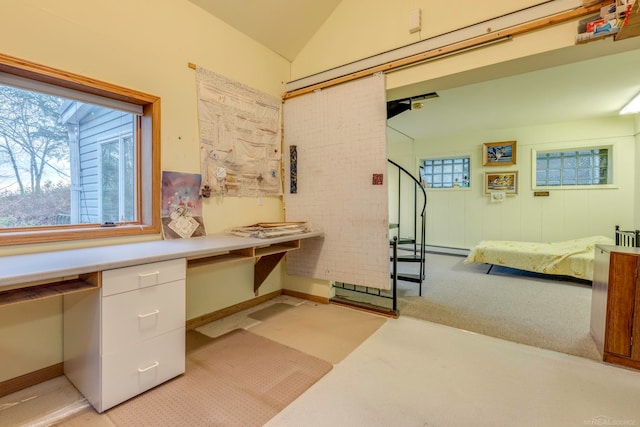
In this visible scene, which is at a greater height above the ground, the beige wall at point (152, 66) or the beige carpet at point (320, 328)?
the beige wall at point (152, 66)

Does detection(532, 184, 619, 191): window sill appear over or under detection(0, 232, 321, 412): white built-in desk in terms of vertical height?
over

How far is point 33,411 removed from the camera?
1.49 metres

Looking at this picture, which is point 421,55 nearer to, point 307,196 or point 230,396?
point 307,196

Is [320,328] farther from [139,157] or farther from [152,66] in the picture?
[152,66]

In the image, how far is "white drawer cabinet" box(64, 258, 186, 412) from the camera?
1.47m

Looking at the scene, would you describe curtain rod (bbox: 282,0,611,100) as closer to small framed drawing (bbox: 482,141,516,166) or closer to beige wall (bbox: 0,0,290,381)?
beige wall (bbox: 0,0,290,381)

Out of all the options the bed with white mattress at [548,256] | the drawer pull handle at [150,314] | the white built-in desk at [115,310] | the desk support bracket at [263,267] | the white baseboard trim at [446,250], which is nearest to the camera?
the white built-in desk at [115,310]

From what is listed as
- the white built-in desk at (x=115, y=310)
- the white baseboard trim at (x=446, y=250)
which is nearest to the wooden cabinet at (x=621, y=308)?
the white built-in desk at (x=115, y=310)

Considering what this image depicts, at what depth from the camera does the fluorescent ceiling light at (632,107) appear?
392cm

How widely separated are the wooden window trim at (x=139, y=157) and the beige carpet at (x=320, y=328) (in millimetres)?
1279

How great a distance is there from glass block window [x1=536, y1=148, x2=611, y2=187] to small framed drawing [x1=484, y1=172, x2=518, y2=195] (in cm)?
37

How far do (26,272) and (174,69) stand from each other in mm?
1784

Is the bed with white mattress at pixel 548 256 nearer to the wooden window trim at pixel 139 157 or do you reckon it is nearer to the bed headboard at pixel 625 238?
the bed headboard at pixel 625 238

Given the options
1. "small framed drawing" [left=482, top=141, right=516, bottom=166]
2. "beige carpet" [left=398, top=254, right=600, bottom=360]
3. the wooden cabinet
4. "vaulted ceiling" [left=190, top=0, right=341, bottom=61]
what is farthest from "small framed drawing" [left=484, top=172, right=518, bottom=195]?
"vaulted ceiling" [left=190, top=0, right=341, bottom=61]
